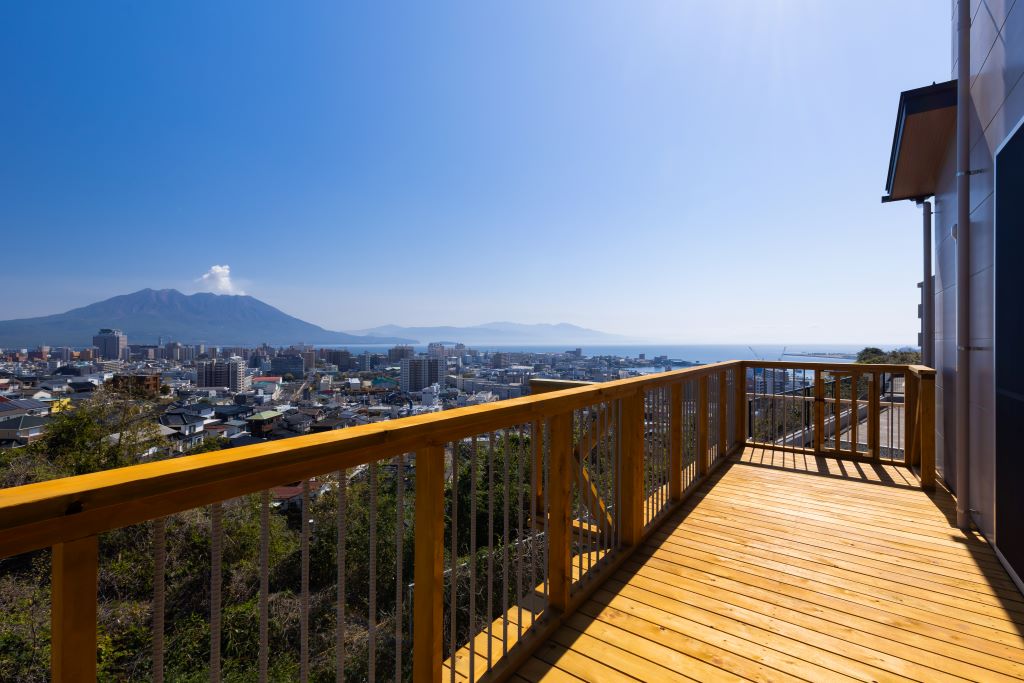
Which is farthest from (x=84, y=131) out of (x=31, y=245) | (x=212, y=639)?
(x=212, y=639)

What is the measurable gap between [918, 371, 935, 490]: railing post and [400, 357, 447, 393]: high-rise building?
97.1 feet

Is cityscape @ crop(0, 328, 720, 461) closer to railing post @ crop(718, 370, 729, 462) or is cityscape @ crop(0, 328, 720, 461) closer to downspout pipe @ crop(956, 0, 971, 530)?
railing post @ crop(718, 370, 729, 462)

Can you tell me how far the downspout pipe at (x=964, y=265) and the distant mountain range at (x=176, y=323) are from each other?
6796cm

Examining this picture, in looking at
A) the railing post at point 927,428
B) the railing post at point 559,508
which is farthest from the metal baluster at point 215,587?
the railing post at point 927,428

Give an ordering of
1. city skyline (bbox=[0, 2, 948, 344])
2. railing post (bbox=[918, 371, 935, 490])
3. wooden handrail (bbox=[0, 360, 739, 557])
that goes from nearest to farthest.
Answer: wooden handrail (bbox=[0, 360, 739, 557]) → railing post (bbox=[918, 371, 935, 490]) → city skyline (bbox=[0, 2, 948, 344])

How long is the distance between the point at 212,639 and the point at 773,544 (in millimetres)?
3143

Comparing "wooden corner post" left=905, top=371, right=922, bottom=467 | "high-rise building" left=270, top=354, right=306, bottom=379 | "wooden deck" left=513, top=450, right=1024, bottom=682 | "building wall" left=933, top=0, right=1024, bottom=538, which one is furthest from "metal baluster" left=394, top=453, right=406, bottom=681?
"high-rise building" left=270, top=354, right=306, bottom=379

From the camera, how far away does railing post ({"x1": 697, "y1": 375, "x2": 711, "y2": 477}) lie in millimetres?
3900

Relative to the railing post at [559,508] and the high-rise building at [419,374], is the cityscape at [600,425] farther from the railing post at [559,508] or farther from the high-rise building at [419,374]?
the high-rise building at [419,374]

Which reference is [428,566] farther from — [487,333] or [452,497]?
[487,333]

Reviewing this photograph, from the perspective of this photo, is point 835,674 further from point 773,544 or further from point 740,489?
point 740,489

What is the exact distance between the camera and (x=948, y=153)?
171 inches

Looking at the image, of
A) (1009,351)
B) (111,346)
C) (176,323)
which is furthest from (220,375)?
(176,323)

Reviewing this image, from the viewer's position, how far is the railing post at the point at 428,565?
1402mm
